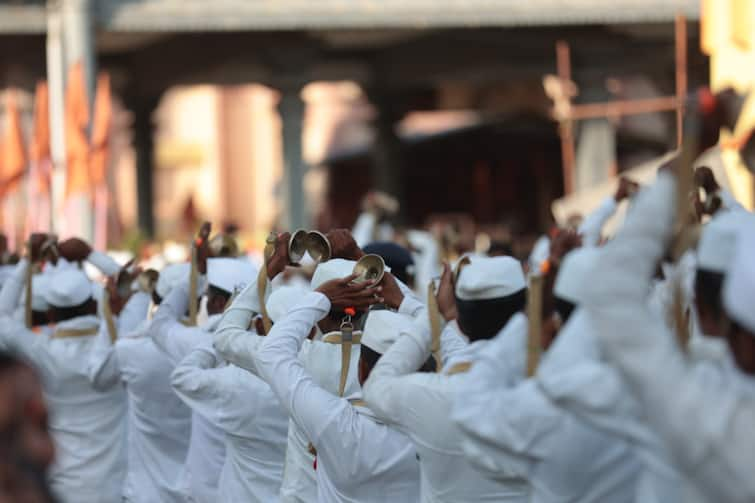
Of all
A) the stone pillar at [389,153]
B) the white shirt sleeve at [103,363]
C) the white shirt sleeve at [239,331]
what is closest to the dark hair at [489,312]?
the white shirt sleeve at [239,331]

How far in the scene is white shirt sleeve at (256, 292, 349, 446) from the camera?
170 inches

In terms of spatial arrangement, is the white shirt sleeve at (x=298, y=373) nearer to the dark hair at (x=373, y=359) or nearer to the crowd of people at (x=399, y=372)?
the crowd of people at (x=399, y=372)

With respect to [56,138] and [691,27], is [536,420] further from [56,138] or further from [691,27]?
[691,27]

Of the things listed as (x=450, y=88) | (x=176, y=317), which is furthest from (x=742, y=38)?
(x=450, y=88)

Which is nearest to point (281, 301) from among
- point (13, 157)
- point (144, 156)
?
point (13, 157)

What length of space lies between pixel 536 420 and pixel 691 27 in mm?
16171

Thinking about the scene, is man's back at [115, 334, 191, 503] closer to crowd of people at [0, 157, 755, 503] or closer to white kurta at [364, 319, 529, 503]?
crowd of people at [0, 157, 755, 503]

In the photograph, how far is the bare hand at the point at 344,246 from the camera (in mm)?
5223

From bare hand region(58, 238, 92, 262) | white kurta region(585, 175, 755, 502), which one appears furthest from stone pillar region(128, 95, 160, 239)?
white kurta region(585, 175, 755, 502)

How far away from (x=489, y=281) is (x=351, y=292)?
825mm

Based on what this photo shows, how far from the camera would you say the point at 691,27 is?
18.5 m

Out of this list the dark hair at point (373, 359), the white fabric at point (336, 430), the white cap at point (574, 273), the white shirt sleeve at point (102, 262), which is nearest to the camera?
the white cap at point (574, 273)

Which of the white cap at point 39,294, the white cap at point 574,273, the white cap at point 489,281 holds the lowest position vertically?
the white cap at point 39,294

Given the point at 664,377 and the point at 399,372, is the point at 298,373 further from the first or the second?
the point at 664,377
